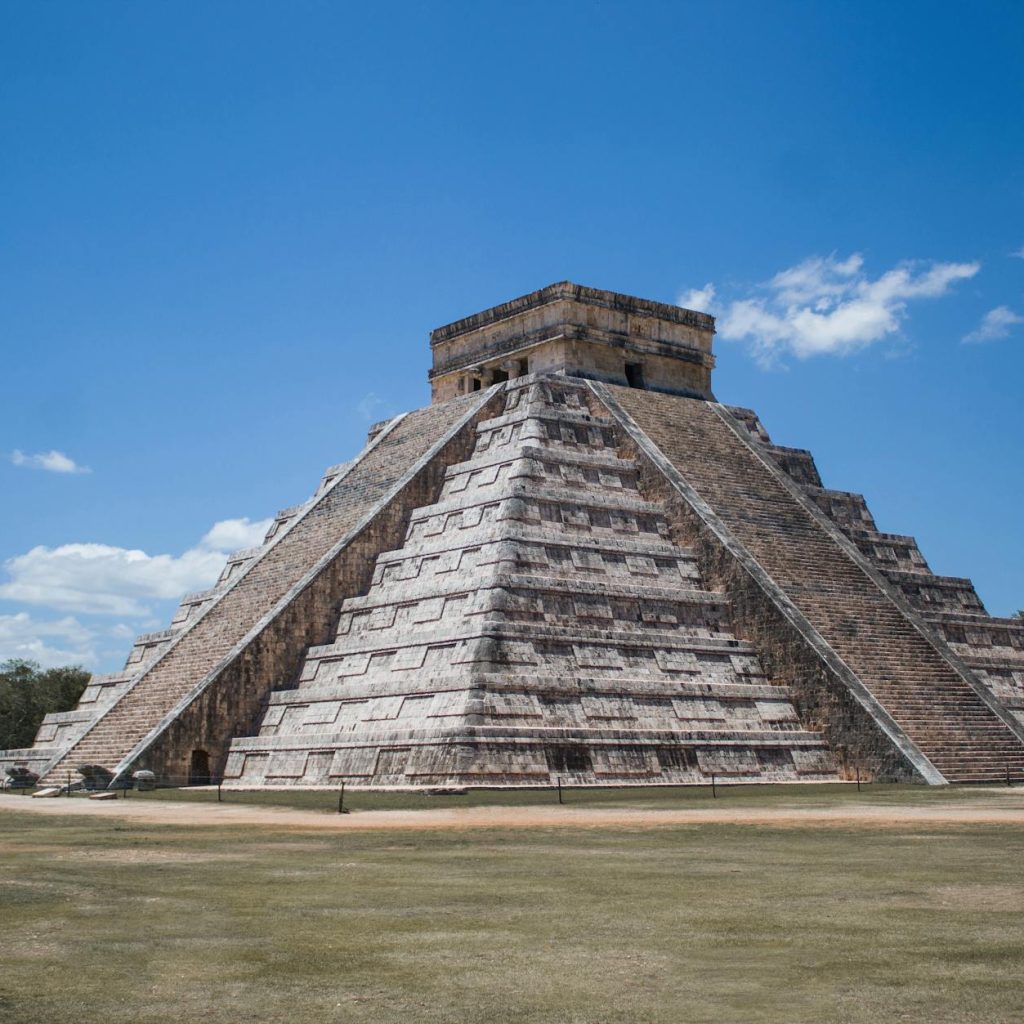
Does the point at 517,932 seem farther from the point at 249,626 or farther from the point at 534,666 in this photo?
the point at 249,626

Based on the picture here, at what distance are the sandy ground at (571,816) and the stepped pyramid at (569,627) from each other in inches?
137

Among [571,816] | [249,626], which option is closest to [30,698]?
[249,626]

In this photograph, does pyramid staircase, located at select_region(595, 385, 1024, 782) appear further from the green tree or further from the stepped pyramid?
the green tree

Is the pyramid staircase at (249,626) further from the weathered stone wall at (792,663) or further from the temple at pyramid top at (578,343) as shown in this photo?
the weathered stone wall at (792,663)

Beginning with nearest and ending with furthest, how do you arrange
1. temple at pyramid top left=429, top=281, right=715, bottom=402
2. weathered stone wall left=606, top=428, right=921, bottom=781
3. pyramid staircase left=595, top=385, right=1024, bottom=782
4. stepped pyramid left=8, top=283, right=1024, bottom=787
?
stepped pyramid left=8, top=283, right=1024, bottom=787 < weathered stone wall left=606, top=428, right=921, bottom=781 < pyramid staircase left=595, top=385, right=1024, bottom=782 < temple at pyramid top left=429, top=281, right=715, bottom=402

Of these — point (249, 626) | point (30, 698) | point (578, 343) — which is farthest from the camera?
point (30, 698)

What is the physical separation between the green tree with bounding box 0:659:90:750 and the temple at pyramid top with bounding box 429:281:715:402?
17842 millimetres

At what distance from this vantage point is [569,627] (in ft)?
75.4

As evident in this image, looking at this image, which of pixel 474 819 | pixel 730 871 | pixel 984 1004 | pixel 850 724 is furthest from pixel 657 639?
pixel 984 1004

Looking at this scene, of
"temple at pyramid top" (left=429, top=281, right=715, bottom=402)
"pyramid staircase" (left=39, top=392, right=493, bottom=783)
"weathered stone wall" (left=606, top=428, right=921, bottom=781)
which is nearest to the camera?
"weathered stone wall" (left=606, top=428, right=921, bottom=781)

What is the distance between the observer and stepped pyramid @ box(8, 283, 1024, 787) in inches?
851

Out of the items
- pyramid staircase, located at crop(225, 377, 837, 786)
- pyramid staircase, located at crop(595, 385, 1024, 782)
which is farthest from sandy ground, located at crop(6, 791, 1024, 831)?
pyramid staircase, located at crop(595, 385, 1024, 782)

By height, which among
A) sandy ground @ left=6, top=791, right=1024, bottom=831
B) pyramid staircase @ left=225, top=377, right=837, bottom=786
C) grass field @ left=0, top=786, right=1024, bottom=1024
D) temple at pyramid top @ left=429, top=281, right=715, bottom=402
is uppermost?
temple at pyramid top @ left=429, top=281, right=715, bottom=402

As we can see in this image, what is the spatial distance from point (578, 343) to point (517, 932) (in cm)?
2588
